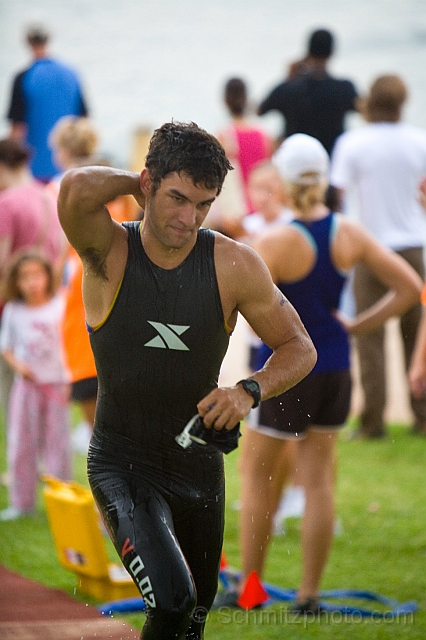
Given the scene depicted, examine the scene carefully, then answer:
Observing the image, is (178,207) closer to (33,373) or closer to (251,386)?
(251,386)

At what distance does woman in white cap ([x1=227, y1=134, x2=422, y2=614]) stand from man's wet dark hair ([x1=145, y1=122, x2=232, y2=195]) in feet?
4.45

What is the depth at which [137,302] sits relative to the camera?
3.28 meters

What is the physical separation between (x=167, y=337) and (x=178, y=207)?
436 mm

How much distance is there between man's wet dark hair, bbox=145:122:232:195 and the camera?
3.14 m

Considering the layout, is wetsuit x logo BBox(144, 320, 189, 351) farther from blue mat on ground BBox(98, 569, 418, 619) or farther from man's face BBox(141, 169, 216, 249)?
blue mat on ground BBox(98, 569, 418, 619)

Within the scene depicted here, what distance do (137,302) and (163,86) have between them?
16.4m

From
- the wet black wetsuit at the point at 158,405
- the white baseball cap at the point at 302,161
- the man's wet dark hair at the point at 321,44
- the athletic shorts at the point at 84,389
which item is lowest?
the athletic shorts at the point at 84,389

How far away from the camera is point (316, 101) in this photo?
7855 mm

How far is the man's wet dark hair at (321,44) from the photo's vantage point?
7.92 m

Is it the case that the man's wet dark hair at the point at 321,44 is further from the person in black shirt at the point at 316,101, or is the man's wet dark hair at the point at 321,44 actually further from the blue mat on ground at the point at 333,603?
the blue mat on ground at the point at 333,603

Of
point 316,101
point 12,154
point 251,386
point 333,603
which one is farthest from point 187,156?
point 316,101

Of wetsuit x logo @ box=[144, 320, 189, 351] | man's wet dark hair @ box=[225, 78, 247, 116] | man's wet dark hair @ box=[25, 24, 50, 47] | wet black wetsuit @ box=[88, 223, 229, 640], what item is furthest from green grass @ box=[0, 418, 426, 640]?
man's wet dark hair @ box=[25, 24, 50, 47]

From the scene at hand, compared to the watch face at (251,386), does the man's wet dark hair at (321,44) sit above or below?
above

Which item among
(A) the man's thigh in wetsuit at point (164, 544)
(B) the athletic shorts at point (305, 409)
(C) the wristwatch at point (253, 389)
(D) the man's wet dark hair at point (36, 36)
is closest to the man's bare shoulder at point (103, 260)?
(C) the wristwatch at point (253, 389)
